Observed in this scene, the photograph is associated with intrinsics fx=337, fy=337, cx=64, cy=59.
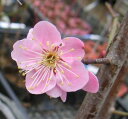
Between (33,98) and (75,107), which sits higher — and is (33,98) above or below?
above

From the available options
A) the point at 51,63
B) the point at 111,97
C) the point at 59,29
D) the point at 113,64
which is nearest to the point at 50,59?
the point at 51,63

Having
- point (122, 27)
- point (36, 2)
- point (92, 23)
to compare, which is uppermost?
point (122, 27)

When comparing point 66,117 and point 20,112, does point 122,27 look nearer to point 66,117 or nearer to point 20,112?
point 20,112

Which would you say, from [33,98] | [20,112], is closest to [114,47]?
[20,112]

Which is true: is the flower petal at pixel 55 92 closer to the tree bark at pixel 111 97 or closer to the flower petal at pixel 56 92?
the flower petal at pixel 56 92

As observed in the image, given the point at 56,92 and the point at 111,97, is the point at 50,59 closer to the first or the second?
the point at 56,92

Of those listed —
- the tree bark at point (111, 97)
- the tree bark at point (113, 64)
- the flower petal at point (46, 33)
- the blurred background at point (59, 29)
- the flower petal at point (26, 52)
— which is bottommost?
the blurred background at point (59, 29)

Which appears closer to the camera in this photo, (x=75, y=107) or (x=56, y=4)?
(x=75, y=107)

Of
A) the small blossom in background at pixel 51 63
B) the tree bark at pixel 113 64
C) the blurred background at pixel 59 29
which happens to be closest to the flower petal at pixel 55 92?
the small blossom in background at pixel 51 63
